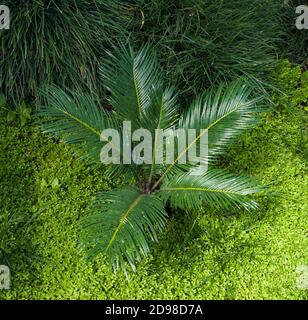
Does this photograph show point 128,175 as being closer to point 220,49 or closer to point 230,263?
point 230,263

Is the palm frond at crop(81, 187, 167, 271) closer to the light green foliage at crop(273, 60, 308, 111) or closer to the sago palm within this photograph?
the sago palm

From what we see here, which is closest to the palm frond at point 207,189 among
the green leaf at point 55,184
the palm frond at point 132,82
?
the palm frond at point 132,82

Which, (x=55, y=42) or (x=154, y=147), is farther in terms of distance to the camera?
Answer: (x=55, y=42)

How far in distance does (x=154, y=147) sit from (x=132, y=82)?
52 centimetres

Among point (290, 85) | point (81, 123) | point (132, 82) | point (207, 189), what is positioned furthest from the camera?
point (290, 85)

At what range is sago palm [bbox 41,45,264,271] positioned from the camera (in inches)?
117

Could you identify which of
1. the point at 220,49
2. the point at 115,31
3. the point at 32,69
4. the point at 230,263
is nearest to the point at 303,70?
the point at 220,49

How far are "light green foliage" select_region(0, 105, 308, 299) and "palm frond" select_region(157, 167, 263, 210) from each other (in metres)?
0.43

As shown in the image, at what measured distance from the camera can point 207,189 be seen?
121 inches

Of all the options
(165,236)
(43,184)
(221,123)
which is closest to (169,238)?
(165,236)

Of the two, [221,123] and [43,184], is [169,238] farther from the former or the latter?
[43,184]

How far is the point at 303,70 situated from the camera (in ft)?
15.3
